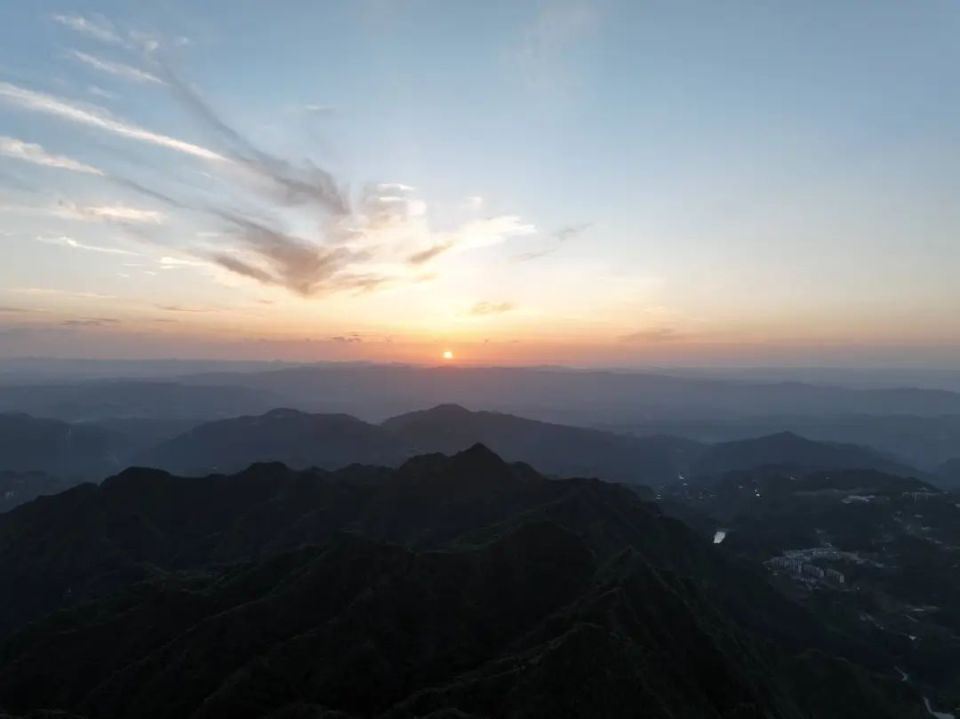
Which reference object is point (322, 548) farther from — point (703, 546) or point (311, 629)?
point (703, 546)

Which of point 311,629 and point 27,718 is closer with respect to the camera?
point 27,718

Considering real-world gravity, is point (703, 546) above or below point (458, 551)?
below

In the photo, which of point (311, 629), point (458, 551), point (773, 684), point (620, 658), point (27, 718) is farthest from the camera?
point (458, 551)

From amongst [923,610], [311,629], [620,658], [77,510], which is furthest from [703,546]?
[77,510]

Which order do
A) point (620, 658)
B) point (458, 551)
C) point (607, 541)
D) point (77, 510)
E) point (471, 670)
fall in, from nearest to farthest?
point (620, 658) → point (471, 670) → point (458, 551) → point (607, 541) → point (77, 510)

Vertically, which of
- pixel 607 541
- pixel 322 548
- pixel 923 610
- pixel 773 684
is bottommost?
pixel 923 610

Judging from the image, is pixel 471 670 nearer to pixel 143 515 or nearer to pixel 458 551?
pixel 458 551
